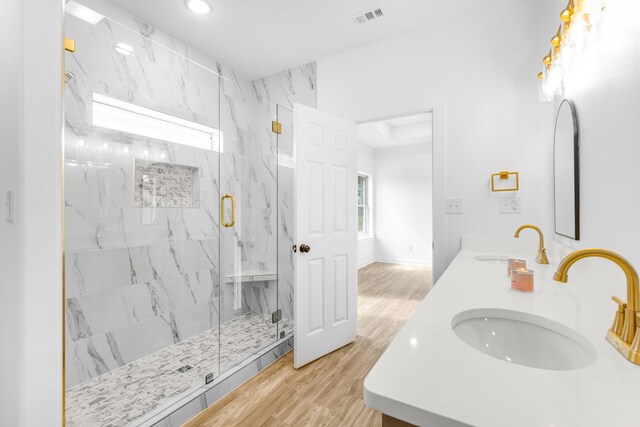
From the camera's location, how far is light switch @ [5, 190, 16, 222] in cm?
111

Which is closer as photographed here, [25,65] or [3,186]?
[25,65]

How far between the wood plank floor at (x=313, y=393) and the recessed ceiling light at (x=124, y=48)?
8.20ft

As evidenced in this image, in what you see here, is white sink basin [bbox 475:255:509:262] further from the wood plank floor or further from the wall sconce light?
the wood plank floor

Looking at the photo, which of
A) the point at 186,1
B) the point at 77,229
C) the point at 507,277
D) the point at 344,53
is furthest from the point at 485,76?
the point at 77,229

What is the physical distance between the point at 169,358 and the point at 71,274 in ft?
3.00

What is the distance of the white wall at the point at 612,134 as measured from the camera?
35.3 inches

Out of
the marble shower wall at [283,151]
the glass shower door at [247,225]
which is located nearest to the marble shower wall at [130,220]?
the glass shower door at [247,225]

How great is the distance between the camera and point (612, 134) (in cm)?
104

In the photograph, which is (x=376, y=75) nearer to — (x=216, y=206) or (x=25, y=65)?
(x=216, y=206)

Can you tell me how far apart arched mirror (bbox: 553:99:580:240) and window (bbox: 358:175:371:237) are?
458 cm

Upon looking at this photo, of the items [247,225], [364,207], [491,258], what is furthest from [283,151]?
[364,207]

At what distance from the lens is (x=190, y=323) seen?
253 cm

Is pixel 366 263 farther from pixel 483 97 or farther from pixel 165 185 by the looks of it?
pixel 165 185

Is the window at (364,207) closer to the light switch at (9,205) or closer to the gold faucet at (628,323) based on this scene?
the light switch at (9,205)
